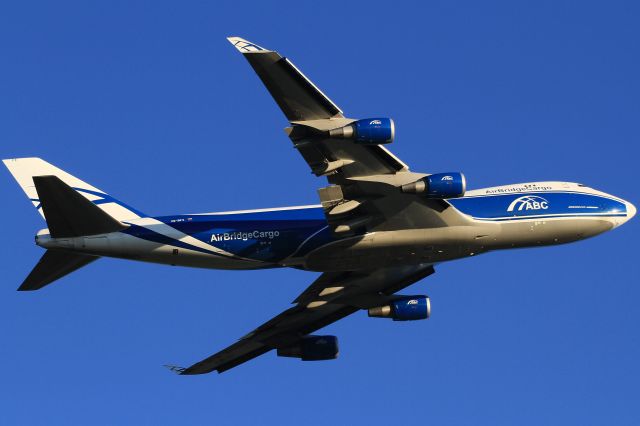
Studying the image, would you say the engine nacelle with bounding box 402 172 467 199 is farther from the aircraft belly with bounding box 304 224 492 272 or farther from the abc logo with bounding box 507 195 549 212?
the abc logo with bounding box 507 195 549 212

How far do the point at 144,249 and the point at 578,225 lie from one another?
22393 mm

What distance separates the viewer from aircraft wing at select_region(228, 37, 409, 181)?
46219 mm

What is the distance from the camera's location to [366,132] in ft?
159

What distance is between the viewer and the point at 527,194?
2256 inches

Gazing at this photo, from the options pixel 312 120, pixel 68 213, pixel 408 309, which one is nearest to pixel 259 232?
pixel 312 120

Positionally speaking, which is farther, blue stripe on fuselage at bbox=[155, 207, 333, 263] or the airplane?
blue stripe on fuselage at bbox=[155, 207, 333, 263]

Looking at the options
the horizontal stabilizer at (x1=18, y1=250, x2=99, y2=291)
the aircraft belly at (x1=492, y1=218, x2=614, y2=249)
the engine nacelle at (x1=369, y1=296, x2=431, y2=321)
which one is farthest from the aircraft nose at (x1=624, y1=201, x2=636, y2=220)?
the horizontal stabilizer at (x1=18, y1=250, x2=99, y2=291)

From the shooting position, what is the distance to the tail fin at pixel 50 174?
56.5m

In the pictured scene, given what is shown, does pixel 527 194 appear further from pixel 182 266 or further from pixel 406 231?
pixel 182 266

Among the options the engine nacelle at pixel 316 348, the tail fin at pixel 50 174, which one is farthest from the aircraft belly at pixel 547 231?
the tail fin at pixel 50 174

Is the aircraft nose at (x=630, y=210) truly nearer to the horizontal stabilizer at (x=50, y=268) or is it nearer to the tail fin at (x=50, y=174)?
the tail fin at (x=50, y=174)

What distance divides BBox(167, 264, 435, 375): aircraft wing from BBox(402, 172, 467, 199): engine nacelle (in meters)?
8.31

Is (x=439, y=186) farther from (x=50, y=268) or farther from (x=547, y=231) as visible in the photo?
(x=50, y=268)

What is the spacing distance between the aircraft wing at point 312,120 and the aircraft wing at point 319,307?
371 inches
